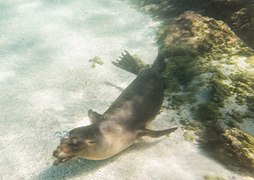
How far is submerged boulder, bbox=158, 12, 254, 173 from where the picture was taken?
440 centimetres

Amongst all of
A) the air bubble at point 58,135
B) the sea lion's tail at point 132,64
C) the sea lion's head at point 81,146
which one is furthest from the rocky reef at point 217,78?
the air bubble at point 58,135

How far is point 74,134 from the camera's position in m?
3.59

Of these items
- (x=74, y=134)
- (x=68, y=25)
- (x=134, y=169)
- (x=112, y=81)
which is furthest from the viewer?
(x=68, y=25)

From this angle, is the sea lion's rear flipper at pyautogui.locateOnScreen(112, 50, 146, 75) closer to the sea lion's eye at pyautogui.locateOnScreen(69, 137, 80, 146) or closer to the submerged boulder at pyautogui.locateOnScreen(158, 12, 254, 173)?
the submerged boulder at pyautogui.locateOnScreen(158, 12, 254, 173)

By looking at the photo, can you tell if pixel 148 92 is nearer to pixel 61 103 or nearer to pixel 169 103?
pixel 169 103

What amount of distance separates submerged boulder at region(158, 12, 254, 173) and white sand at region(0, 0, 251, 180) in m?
0.41

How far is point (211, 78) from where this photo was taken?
5.15 m

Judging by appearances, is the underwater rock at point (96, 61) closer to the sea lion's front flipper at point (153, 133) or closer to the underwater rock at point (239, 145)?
the sea lion's front flipper at point (153, 133)

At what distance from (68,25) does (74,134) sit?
18.8 ft

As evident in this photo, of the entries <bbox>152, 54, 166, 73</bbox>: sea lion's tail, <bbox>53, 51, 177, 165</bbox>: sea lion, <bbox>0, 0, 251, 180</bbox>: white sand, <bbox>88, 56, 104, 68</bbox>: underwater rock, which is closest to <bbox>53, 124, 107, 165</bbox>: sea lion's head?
<bbox>53, 51, 177, 165</bbox>: sea lion

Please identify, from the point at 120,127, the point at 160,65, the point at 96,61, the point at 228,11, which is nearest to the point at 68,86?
the point at 96,61

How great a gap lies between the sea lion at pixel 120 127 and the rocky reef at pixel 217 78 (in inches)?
20.4

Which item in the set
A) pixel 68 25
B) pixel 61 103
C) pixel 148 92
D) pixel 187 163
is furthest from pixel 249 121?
pixel 68 25

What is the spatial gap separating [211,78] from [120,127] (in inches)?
82.1
